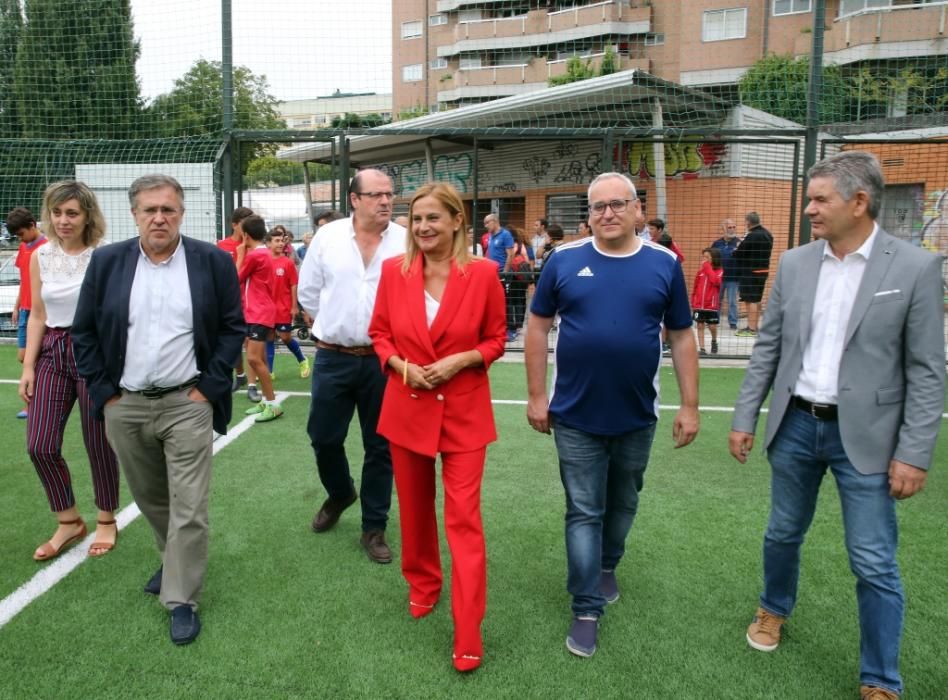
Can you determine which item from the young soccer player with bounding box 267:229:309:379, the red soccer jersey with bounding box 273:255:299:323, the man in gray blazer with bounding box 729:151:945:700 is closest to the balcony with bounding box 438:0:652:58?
the young soccer player with bounding box 267:229:309:379

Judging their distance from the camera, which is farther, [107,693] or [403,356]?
[403,356]

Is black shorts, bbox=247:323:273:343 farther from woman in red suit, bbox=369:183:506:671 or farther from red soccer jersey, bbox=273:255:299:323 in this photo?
woman in red suit, bbox=369:183:506:671

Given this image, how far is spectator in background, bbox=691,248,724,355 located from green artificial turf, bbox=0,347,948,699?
17.7 feet

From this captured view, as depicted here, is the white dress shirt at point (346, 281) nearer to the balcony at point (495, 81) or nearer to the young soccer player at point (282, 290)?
the young soccer player at point (282, 290)

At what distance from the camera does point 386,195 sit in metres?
3.74

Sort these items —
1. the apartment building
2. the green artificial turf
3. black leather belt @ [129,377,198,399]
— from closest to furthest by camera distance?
the green artificial turf → black leather belt @ [129,377,198,399] → the apartment building

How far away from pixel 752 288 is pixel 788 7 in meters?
29.2

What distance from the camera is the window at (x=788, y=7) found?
33250mm

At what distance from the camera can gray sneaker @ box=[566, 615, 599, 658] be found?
9.73 feet

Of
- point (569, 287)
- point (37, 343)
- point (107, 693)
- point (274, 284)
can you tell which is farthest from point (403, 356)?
point (274, 284)

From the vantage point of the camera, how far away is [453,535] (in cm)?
292

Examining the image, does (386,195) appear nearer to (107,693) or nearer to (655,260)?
(655,260)

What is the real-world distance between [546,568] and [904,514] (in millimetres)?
2233

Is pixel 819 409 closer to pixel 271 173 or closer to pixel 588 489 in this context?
pixel 588 489
